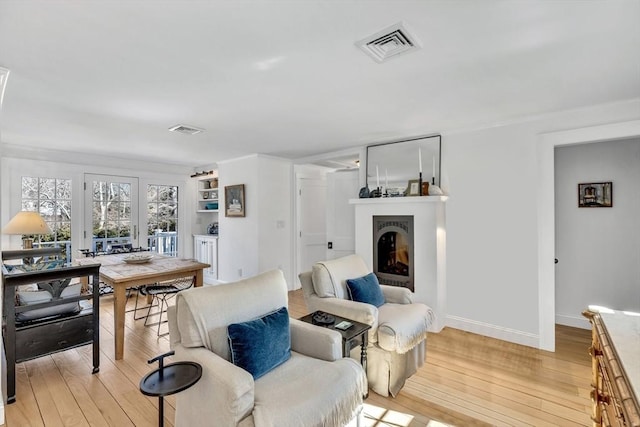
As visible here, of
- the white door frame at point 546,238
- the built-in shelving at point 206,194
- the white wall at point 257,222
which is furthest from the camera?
the built-in shelving at point 206,194

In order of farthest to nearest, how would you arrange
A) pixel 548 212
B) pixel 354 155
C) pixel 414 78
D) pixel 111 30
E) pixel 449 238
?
pixel 354 155, pixel 449 238, pixel 548 212, pixel 414 78, pixel 111 30

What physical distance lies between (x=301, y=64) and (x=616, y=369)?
6.92 feet

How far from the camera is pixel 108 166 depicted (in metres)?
5.18

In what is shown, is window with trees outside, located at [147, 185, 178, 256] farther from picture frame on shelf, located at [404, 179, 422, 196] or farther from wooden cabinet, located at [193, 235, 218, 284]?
picture frame on shelf, located at [404, 179, 422, 196]

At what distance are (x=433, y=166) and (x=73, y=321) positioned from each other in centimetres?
388

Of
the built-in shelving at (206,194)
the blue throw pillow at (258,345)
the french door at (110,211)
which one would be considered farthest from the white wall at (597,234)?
the french door at (110,211)

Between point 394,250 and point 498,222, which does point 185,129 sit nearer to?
point 394,250

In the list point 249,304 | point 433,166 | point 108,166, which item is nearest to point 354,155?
point 433,166

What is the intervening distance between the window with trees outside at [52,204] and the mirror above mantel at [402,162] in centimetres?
461

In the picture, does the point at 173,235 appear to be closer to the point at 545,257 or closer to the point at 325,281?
the point at 325,281

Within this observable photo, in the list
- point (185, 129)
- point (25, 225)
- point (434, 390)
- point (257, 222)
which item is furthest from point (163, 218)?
point (434, 390)

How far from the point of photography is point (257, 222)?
492 centimetres

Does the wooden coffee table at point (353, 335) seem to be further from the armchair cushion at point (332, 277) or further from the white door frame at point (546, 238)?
the white door frame at point (546, 238)

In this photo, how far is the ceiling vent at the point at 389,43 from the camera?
164 cm
